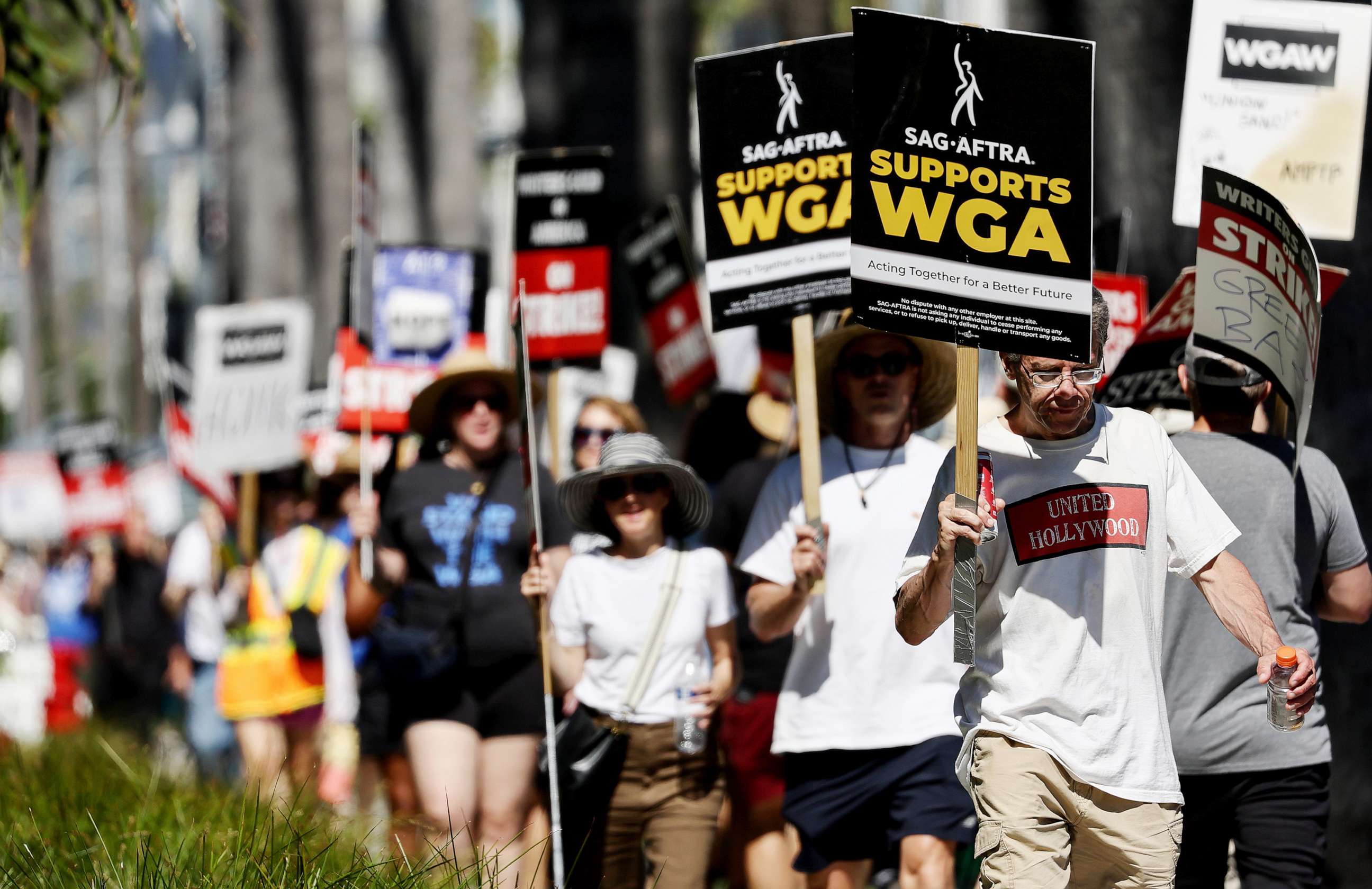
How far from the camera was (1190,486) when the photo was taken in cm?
479

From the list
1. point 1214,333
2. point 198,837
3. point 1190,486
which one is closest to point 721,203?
point 1214,333

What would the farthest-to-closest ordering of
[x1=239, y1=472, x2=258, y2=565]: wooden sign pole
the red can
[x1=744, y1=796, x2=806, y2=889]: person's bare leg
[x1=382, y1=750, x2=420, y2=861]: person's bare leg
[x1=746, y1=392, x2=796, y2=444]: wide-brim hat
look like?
1. [x1=239, y1=472, x2=258, y2=565]: wooden sign pole
2. [x1=746, y1=392, x2=796, y2=444]: wide-brim hat
3. [x1=382, y1=750, x2=420, y2=861]: person's bare leg
4. [x1=744, y1=796, x2=806, y2=889]: person's bare leg
5. the red can

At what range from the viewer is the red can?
14.7 feet

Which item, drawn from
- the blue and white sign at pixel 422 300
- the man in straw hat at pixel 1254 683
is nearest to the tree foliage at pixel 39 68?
the blue and white sign at pixel 422 300

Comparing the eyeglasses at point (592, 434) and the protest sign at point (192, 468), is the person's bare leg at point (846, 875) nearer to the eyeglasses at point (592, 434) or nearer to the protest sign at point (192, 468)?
the eyeglasses at point (592, 434)

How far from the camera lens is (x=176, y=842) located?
628cm

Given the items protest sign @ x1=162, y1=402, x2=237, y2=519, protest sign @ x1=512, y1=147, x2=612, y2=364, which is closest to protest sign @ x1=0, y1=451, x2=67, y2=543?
protest sign @ x1=162, y1=402, x2=237, y2=519

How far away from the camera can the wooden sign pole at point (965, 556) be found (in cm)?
448

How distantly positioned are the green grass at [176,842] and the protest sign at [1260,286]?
97.2 inches

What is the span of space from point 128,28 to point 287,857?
2932 mm

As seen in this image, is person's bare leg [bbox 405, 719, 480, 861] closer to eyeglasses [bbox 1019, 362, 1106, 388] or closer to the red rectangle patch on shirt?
the red rectangle patch on shirt

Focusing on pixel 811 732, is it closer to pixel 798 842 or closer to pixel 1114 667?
pixel 798 842

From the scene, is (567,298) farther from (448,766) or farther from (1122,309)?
(1122,309)

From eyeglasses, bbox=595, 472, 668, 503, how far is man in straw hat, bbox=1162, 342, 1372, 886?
178 cm
